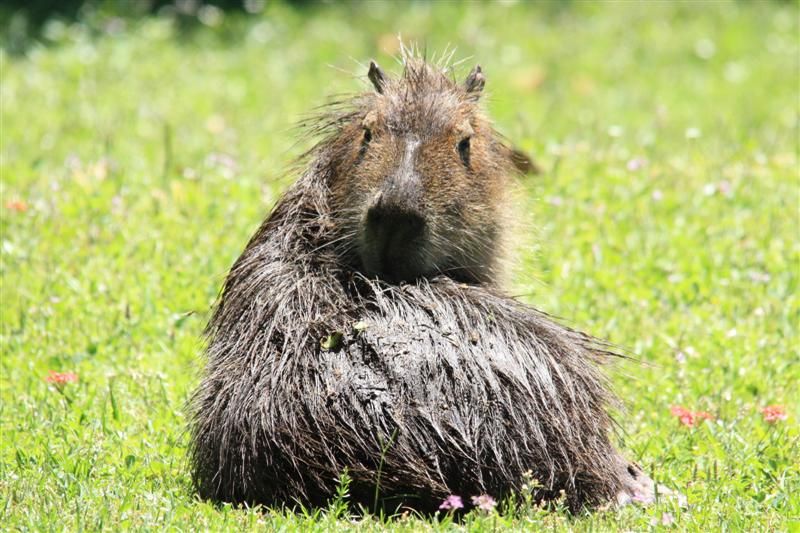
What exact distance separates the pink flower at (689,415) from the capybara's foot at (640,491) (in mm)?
600

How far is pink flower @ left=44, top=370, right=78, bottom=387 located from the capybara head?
1.43 meters

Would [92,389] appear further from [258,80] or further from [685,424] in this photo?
[258,80]

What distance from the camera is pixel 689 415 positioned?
16.5ft

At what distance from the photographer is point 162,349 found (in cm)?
570

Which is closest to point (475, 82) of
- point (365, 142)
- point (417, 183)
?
point (365, 142)

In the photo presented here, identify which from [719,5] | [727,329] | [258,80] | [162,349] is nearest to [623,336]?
[727,329]

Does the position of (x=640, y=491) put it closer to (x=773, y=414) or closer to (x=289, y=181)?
(x=773, y=414)

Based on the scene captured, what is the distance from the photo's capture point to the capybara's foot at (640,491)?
421cm

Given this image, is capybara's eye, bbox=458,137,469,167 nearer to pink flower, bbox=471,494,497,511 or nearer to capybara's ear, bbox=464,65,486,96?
capybara's ear, bbox=464,65,486,96

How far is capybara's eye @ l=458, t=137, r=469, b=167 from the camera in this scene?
14.7 feet

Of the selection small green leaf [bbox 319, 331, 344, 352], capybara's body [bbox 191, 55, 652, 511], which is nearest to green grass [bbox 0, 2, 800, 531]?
capybara's body [bbox 191, 55, 652, 511]

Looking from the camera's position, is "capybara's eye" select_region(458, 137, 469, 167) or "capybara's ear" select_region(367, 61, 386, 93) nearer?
"capybara's eye" select_region(458, 137, 469, 167)

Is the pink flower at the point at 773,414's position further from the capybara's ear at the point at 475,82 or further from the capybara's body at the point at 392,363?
the capybara's ear at the point at 475,82

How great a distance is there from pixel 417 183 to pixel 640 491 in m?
1.25
